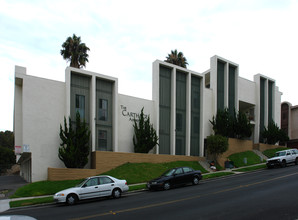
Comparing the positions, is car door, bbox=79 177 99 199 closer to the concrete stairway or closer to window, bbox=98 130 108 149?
window, bbox=98 130 108 149

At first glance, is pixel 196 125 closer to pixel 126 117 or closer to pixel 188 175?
pixel 126 117

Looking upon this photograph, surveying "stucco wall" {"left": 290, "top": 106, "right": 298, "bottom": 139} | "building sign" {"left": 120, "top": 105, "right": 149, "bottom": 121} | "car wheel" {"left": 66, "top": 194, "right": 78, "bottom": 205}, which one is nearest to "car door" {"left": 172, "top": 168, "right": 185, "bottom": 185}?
"car wheel" {"left": 66, "top": 194, "right": 78, "bottom": 205}

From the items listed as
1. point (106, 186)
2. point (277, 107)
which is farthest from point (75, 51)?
point (277, 107)

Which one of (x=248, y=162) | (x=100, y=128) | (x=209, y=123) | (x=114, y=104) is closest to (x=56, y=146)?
(x=100, y=128)

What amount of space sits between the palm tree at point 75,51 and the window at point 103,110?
44.6 feet

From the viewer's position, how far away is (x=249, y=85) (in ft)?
133

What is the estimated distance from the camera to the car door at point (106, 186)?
50.4ft

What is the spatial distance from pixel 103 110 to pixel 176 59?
74.5 feet

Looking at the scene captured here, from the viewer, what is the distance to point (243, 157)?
1305 inches

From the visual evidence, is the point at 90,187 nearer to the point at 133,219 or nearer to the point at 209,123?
the point at 133,219

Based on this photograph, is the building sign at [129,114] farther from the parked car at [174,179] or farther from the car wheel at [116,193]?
the car wheel at [116,193]

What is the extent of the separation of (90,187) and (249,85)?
32.0 meters

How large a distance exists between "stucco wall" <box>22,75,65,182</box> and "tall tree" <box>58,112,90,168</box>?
3.04 feet

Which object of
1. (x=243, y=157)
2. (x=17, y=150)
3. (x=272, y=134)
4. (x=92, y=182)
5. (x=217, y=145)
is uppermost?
(x=272, y=134)
